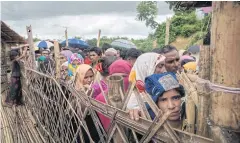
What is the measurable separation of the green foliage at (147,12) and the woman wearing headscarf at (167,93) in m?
26.9

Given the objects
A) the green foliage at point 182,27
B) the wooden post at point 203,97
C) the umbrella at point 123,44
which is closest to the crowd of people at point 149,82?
the wooden post at point 203,97

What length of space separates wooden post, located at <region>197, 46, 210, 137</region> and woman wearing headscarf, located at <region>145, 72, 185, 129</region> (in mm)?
560

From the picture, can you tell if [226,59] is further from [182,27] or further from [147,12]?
[147,12]

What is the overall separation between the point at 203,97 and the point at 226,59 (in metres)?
0.22

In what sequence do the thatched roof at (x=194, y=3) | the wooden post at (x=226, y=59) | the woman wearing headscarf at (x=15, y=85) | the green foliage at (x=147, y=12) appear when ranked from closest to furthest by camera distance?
the wooden post at (x=226, y=59), the thatched roof at (x=194, y=3), the woman wearing headscarf at (x=15, y=85), the green foliage at (x=147, y=12)

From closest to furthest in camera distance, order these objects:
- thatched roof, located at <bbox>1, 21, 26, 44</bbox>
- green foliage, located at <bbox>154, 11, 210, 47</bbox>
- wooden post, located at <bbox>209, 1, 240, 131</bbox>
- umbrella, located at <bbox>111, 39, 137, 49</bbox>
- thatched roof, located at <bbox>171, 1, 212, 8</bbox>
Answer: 1. wooden post, located at <bbox>209, 1, 240, 131</bbox>
2. thatched roof, located at <bbox>171, 1, 212, 8</bbox>
3. thatched roof, located at <bbox>1, 21, 26, 44</bbox>
4. umbrella, located at <bbox>111, 39, 137, 49</bbox>
5. green foliage, located at <bbox>154, 11, 210, 47</bbox>

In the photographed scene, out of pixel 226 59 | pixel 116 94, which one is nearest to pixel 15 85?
pixel 116 94

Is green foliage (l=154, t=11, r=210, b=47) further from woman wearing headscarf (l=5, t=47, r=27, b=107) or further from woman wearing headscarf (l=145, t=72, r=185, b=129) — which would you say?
woman wearing headscarf (l=145, t=72, r=185, b=129)

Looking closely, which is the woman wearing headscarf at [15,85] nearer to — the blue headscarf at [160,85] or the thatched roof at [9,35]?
the thatched roof at [9,35]

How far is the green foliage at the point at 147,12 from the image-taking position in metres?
Answer: 28.3

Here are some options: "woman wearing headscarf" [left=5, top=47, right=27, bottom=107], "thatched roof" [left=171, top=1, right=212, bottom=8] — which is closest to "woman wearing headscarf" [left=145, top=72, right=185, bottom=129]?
"thatched roof" [left=171, top=1, right=212, bottom=8]

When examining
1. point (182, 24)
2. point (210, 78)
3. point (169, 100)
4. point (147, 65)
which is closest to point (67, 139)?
point (147, 65)

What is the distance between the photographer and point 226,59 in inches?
40.9

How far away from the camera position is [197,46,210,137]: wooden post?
1.17 m
